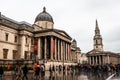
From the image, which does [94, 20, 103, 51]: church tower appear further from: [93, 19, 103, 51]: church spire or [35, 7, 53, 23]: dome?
[35, 7, 53, 23]: dome

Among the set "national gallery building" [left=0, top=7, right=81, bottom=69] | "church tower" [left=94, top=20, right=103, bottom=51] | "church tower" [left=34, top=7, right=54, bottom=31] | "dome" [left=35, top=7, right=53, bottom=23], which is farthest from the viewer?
"church tower" [left=94, top=20, right=103, bottom=51]

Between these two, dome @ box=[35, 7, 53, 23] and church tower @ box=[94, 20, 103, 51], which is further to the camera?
church tower @ box=[94, 20, 103, 51]

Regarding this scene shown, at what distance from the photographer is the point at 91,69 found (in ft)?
139

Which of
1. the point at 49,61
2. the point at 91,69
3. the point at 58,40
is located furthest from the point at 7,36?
the point at 91,69

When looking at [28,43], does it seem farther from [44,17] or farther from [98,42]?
[98,42]

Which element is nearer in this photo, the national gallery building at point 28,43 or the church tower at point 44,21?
the national gallery building at point 28,43

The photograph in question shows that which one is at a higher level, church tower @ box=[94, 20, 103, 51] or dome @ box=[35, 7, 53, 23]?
dome @ box=[35, 7, 53, 23]

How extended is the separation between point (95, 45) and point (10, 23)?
89999mm

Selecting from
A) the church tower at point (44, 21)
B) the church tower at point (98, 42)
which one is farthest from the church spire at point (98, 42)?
the church tower at point (44, 21)

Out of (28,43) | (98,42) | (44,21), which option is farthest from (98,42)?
(28,43)

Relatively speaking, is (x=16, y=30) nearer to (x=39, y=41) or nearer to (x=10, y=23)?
(x=10, y=23)

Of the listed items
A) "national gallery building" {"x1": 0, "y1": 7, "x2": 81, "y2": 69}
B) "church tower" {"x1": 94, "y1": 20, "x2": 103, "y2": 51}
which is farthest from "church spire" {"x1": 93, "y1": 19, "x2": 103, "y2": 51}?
"national gallery building" {"x1": 0, "y1": 7, "x2": 81, "y2": 69}

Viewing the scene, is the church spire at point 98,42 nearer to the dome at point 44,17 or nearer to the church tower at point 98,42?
the church tower at point 98,42

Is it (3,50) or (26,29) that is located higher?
(26,29)
